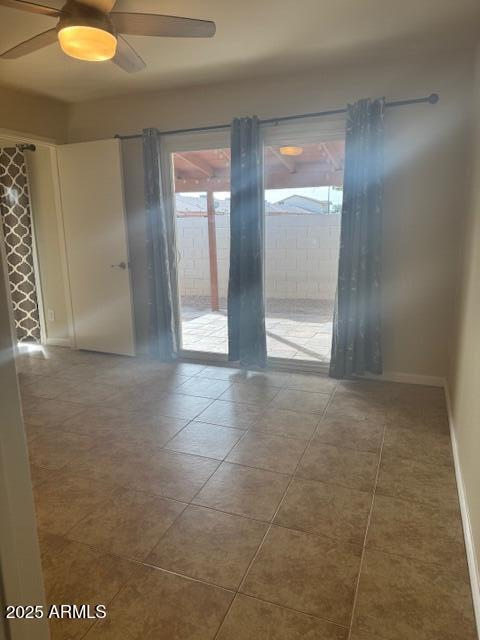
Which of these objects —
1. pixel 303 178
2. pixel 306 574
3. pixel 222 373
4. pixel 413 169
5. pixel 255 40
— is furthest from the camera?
pixel 303 178

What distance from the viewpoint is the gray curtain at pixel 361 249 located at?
3.12m

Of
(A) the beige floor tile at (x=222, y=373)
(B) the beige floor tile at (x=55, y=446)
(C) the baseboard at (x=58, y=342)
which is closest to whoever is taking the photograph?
(B) the beige floor tile at (x=55, y=446)

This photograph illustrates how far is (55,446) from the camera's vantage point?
8.43 feet

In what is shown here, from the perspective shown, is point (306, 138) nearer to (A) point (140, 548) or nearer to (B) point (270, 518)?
(B) point (270, 518)

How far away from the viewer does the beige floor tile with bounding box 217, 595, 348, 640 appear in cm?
135

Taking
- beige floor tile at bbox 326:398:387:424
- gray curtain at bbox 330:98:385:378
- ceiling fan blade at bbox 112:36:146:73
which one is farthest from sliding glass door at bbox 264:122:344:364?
ceiling fan blade at bbox 112:36:146:73

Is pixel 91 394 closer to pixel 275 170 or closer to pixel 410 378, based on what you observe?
pixel 410 378

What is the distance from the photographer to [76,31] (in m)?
1.93

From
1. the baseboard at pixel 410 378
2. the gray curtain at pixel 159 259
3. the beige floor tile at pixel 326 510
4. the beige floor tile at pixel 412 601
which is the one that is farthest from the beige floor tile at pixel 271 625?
the gray curtain at pixel 159 259

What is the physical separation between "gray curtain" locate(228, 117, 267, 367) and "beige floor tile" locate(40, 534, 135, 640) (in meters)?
2.27

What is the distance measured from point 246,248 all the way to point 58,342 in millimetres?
2586

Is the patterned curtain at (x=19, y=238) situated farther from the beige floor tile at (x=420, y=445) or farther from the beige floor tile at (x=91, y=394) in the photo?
the beige floor tile at (x=420, y=445)

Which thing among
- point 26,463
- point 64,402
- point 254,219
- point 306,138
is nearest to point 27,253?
point 64,402

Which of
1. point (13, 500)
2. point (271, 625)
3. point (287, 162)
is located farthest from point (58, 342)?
point (13, 500)
